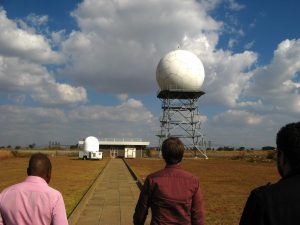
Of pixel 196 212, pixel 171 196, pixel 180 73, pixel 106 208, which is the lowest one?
pixel 106 208

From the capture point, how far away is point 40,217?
4070 millimetres

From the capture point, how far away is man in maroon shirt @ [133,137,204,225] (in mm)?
4602

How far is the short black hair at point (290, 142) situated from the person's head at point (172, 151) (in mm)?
1936

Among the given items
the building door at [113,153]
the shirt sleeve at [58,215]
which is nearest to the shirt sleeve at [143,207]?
the shirt sleeve at [58,215]

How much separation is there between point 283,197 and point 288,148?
330 millimetres

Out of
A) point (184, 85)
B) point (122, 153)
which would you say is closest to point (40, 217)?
point (184, 85)

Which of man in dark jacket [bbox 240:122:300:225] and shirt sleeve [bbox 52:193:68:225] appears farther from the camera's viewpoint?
shirt sleeve [bbox 52:193:68:225]

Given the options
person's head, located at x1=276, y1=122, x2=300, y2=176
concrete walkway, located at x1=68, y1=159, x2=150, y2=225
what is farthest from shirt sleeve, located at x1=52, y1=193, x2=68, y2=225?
concrete walkway, located at x1=68, y1=159, x2=150, y2=225

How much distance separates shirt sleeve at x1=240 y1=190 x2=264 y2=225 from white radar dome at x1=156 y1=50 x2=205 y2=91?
60090mm

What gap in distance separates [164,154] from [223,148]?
14056cm

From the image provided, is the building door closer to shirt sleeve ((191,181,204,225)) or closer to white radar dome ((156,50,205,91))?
white radar dome ((156,50,205,91))

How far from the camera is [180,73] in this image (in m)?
62.4

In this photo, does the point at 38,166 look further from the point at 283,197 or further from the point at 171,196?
the point at 283,197

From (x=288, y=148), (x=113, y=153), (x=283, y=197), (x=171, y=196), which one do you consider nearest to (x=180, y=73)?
(x=113, y=153)
